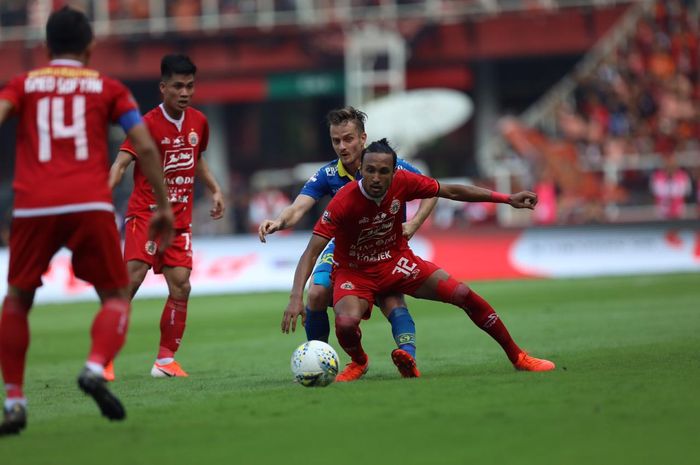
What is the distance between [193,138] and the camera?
1025 centimetres

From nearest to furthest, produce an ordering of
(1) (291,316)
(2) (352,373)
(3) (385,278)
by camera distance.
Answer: (1) (291,316), (3) (385,278), (2) (352,373)

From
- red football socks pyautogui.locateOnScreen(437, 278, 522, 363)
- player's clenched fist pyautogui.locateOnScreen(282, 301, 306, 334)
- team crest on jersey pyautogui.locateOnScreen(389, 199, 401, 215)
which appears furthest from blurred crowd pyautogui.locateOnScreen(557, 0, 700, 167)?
player's clenched fist pyautogui.locateOnScreen(282, 301, 306, 334)

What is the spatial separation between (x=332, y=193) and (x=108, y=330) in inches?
139

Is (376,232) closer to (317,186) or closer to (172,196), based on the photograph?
(317,186)

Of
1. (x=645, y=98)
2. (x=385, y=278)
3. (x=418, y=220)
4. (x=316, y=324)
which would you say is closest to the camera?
(x=385, y=278)

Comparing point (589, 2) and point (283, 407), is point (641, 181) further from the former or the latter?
point (283, 407)

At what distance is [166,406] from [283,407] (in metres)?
0.83

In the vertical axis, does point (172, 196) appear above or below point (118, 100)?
below

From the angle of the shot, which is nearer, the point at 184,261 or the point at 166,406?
the point at 166,406

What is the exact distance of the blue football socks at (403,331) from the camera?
8.84 metres

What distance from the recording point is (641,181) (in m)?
31.2

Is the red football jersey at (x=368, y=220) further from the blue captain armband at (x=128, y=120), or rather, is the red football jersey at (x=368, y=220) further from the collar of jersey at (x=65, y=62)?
the collar of jersey at (x=65, y=62)

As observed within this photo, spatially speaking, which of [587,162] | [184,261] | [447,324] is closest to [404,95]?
[587,162]

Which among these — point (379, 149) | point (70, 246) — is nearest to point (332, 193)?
point (379, 149)
